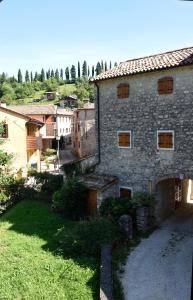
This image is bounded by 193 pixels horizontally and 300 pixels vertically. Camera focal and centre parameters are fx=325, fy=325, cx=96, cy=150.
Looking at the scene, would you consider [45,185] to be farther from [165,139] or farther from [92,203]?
[165,139]

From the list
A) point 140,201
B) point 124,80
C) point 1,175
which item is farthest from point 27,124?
point 140,201

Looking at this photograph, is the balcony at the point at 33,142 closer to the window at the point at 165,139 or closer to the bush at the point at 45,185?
the bush at the point at 45,185

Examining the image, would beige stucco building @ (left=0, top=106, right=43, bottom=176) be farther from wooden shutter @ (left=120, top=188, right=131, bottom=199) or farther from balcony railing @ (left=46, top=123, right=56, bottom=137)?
balcony railing @ (left=46, top=123, right=56, bottom=137)

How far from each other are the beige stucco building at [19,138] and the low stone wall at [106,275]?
55.2ft

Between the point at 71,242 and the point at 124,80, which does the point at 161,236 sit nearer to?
the point at 71,242

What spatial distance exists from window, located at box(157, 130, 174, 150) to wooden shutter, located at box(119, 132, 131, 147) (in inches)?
86.0

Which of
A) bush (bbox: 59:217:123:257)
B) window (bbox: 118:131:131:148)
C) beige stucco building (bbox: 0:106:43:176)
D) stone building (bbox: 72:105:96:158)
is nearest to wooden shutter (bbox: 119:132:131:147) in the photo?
window (bbox: 118:131:131:148)

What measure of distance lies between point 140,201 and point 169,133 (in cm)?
435

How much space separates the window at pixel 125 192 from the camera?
21125 mm

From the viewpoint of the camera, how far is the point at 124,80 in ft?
68.1

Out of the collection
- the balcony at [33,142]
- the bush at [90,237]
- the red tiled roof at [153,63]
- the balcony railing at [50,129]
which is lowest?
the bush at [90,237]

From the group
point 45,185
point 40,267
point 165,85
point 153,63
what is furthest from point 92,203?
point 153,63

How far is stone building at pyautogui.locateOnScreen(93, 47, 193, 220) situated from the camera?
1825 cm

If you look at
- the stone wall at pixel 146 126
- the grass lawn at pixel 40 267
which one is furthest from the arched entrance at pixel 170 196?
the grass lawn at pixel 40 267
